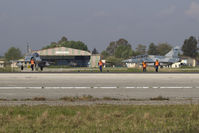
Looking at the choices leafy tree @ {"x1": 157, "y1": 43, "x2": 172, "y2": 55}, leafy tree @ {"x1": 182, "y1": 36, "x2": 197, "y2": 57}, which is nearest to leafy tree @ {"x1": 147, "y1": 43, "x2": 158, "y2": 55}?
leafy tree @ {"x1": 157, "y1": 43, "x2": 172, "y2": 55}

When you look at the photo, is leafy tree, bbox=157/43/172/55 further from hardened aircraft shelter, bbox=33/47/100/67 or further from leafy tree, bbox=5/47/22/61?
leafy tree, bbox=5/47/22/61

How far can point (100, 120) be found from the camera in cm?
670

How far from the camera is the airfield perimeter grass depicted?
18.9 feet

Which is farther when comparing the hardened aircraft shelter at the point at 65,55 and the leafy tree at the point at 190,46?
the leafy tree at the point at 190,46

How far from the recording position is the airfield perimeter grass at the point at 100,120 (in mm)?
5746

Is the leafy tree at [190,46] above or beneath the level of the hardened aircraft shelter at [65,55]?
above

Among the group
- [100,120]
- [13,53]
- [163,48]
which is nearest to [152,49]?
[163,48]

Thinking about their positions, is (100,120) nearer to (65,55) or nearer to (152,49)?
(65,55)

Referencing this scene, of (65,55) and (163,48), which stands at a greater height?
(163,48)

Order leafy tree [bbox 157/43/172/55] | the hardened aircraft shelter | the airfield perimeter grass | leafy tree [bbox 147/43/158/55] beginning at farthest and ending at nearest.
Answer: leafy tree [bbox 157/43/172/55]
leafy tree [bbox 147/43/158/55]
the hardened aircraft shelter
the airfield perimeter grass

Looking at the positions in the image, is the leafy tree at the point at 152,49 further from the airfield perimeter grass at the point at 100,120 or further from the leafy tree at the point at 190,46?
the airfield perimeter grass at the point at 100,120

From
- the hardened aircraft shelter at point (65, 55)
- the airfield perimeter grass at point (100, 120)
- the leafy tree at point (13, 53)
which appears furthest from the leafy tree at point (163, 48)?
the airfield perimeter grass at point (100, 120)

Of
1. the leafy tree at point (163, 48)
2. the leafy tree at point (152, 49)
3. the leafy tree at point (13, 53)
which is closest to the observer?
the leafy tree at point (13, 53)

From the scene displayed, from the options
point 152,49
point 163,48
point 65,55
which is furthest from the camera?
point 163,48
